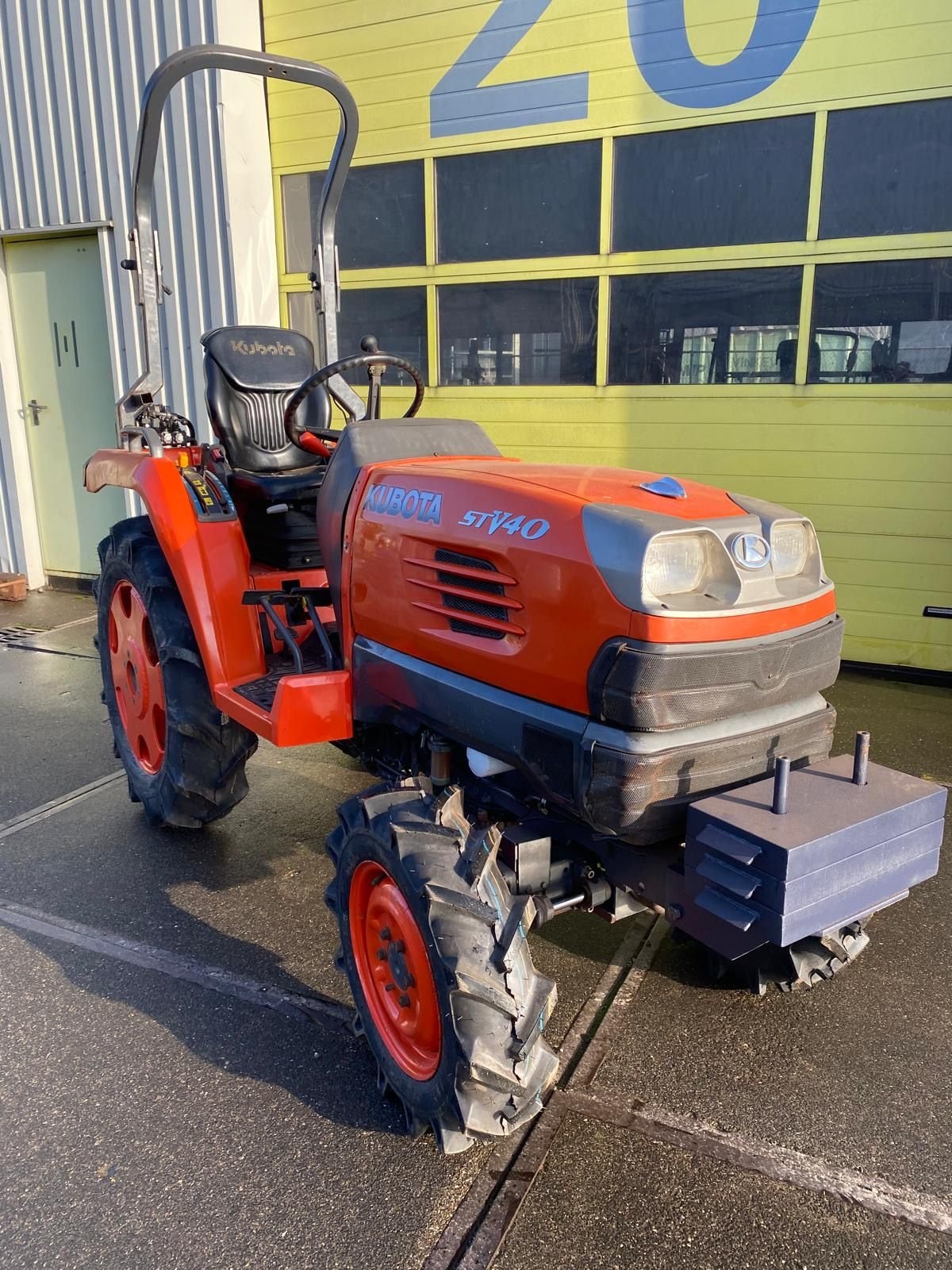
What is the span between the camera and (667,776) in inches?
74.4

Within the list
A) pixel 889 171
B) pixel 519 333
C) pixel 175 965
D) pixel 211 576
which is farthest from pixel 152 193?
pixel 889 171

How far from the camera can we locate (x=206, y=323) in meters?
6.62

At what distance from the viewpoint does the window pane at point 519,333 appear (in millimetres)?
5570

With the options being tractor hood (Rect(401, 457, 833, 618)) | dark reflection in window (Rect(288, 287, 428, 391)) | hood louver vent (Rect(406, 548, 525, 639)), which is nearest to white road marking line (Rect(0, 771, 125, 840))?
hood louver vent (Rect(406, 548, 525, 639))

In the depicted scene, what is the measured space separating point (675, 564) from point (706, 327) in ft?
12.5

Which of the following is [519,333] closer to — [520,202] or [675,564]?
[520,202]

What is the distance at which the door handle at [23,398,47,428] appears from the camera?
7.40m

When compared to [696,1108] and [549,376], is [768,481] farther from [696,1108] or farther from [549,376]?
[696,1108]

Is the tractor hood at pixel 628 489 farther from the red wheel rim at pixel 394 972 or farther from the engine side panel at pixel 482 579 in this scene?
the red wheel rim at pixel 394 972

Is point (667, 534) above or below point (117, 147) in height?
below

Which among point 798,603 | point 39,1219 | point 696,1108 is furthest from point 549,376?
point 39,1219

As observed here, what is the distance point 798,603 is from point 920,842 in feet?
1.84

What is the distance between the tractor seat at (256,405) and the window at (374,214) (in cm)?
231

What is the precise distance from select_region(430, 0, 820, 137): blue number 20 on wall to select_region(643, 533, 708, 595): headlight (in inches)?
163
